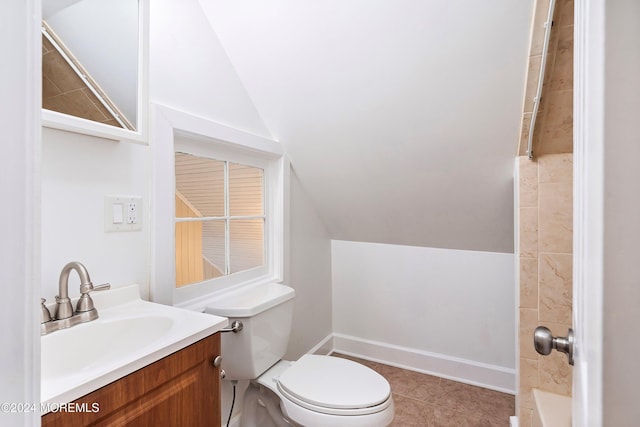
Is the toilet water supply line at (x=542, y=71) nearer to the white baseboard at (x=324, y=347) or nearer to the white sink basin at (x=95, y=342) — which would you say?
the white sink basin at (x=95, y=342)

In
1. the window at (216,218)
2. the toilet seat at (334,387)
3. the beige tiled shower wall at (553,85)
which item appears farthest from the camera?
the window at (216,218)

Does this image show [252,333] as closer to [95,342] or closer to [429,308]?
[95,342]

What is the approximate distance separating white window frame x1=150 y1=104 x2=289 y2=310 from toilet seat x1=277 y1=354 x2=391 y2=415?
0.53m

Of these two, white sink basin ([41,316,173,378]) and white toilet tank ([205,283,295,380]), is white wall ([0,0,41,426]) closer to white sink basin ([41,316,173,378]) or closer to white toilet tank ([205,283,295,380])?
white sink basin ([41,316,173,378])

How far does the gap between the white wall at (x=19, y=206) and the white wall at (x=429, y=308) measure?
2.30 m

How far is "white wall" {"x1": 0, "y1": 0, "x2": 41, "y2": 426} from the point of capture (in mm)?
293

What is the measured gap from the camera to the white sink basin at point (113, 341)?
68cm

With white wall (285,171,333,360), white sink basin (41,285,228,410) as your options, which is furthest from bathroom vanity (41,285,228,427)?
white wall (285,171,333,360)

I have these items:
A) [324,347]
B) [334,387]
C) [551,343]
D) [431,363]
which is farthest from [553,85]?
[324,347]

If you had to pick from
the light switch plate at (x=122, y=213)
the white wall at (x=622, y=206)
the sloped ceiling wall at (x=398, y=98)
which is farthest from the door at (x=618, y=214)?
the light switch plate at (x=122, y=213)

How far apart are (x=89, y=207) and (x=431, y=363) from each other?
2265mm

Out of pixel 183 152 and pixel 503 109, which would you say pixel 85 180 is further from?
→ pixel 503 109

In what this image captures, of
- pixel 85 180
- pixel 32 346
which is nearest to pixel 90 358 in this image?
pixel 85 180

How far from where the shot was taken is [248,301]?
147cm
